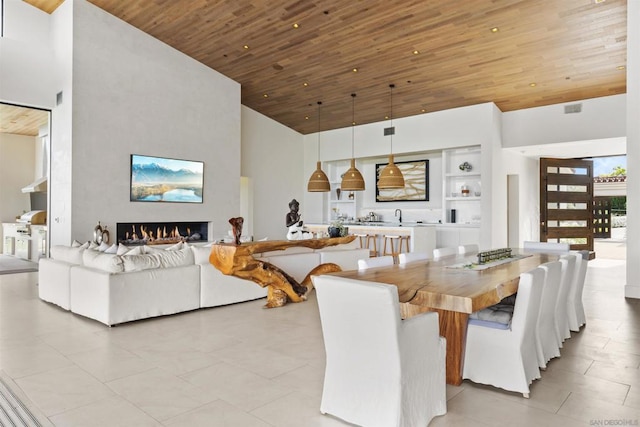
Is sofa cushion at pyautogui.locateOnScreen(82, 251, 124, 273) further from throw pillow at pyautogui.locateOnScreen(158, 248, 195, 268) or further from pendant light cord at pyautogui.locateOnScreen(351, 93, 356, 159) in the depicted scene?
pendant light cord at pyautogui.locateOnScreen(351, 93, 356, 159)

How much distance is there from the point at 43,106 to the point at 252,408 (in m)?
7.66

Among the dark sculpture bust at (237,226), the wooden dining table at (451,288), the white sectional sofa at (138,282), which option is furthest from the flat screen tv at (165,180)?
the wooden dining table at (451,288)

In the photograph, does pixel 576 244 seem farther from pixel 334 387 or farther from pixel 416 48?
pixel 334 387

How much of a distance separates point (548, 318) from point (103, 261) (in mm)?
4241

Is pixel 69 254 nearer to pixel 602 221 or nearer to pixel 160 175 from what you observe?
pixel 160 175

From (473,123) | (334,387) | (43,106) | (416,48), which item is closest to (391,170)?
(416,48)

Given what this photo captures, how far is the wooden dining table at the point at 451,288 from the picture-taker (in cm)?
232

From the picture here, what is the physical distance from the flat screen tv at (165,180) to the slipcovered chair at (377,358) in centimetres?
675

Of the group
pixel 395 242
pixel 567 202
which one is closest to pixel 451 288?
pixel 395 242

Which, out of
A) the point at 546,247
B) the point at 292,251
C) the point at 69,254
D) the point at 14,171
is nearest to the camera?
the point at 546,247

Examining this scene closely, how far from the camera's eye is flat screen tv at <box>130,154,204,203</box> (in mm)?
8008

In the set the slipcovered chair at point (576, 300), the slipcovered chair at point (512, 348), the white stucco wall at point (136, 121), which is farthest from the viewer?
the white stucco wall at point (136, 121)

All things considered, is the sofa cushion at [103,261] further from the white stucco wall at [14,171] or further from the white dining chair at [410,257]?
the white stucco wall at [14,171]

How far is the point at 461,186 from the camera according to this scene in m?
9.52
